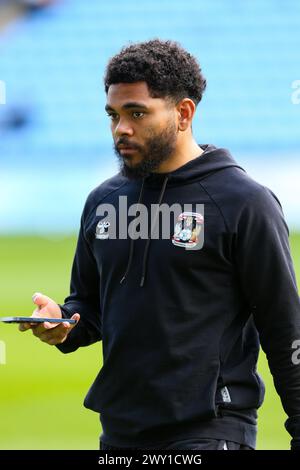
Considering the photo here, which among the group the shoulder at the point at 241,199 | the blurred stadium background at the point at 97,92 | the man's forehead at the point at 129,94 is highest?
the blurred stadium background at the point at 97,92

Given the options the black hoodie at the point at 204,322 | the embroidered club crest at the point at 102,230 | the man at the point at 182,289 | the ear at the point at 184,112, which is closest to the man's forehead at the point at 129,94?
the man at the point at 182,289

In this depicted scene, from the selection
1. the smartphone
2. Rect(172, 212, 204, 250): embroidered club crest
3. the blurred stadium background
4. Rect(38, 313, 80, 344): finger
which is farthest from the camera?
the blurred stadium background

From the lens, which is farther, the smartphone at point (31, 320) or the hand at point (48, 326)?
the hand at point (48, 326)

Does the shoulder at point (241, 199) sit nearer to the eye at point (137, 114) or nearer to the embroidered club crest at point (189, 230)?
the embroidered club crest at point (189, 230)

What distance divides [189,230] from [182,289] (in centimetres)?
15

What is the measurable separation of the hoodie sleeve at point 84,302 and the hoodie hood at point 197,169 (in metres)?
0.33

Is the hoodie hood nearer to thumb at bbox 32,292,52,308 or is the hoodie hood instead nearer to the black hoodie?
the black hoodie

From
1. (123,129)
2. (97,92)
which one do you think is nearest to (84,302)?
(123,129)

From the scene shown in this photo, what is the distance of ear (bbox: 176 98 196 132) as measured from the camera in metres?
2.63

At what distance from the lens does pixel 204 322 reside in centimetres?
243

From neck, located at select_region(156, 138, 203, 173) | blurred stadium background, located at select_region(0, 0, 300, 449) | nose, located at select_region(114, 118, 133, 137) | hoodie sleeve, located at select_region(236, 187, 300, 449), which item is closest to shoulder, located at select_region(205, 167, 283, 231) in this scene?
hoodie sleeve, located at select_region(236, 187, 300, 449)

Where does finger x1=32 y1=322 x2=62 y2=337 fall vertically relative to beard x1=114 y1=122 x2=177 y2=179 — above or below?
below

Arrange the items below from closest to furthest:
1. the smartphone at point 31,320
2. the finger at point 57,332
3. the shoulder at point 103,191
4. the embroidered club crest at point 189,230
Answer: the smartphone at point 31,320
the embroidered club crest at point 189,230
the finger at point 57,332
the shoulder at point 103,191

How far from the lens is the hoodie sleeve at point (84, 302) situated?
9.18 feet
